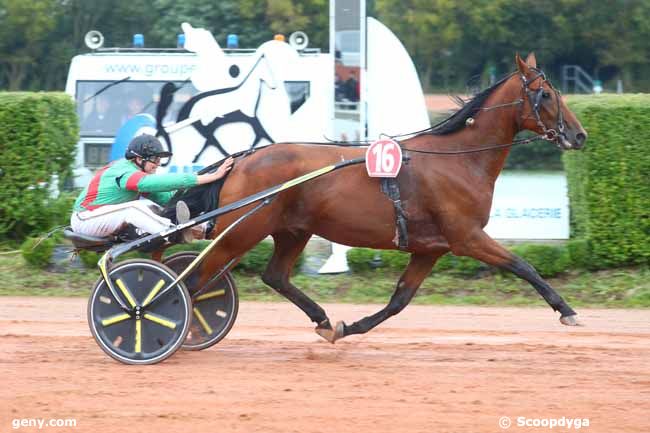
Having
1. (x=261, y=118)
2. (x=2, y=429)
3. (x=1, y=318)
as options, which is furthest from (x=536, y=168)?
(x=2, y=429)

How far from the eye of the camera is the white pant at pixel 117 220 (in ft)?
22.0

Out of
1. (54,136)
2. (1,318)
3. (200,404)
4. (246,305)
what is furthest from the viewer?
(54,136)

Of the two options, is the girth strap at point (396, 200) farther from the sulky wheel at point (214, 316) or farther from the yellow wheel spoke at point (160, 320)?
the yellow wheel spoke at point (160, 320)

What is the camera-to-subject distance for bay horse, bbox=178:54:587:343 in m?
6.84

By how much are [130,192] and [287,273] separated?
1.27 m

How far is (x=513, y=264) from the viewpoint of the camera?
680cm

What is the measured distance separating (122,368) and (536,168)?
14.5m

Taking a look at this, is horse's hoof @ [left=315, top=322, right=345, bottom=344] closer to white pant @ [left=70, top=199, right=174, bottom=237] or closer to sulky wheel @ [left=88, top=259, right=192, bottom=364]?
sulky wheel @ [left=88, top=259, right=192, bottom=364]

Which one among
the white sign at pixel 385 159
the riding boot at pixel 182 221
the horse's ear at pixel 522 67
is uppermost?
the horse's ear at pixel 522 67

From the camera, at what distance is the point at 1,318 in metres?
8.95

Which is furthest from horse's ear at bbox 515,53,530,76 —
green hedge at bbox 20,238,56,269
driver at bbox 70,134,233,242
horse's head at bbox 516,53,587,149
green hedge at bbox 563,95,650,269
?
green hedge at bbox 20,238,56,269

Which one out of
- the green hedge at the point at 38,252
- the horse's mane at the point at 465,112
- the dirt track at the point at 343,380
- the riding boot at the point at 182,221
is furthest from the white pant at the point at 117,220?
the green hedge at the point at 38,252

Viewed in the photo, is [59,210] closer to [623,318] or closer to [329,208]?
[329,208]

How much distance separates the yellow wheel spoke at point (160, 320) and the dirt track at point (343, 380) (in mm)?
270
